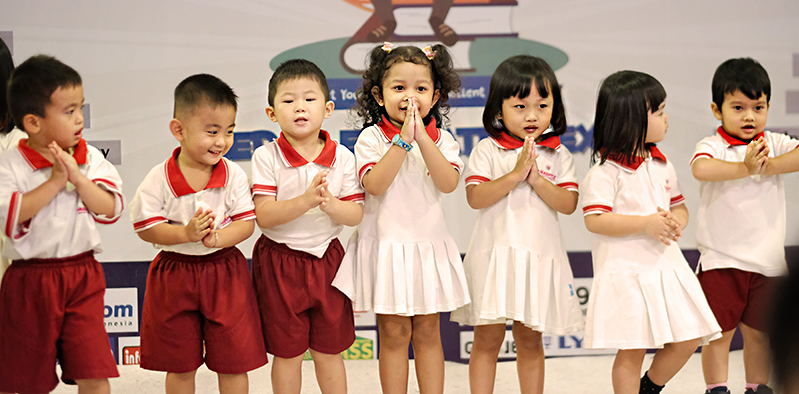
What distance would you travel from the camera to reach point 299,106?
2139mm

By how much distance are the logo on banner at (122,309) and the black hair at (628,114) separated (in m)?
2.68

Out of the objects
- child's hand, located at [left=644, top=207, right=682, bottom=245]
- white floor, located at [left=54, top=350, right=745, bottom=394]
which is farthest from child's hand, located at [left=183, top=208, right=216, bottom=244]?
child's hand, located at [left=644, top=207, right=682, bottom=245]

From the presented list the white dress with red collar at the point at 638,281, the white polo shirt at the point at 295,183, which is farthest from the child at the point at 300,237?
the white dress with red collar at the point at 638,281

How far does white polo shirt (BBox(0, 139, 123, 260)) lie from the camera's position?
186 centimetres

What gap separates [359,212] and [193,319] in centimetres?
66

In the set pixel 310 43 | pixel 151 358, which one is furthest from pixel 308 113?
pixel 310 43

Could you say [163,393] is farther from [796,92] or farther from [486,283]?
[796,92]

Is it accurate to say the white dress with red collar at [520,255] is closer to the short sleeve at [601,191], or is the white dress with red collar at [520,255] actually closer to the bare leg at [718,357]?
the short sleeve at [601,191]

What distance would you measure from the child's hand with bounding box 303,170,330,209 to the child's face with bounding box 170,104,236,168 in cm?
31

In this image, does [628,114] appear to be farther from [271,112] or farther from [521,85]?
[271,112]

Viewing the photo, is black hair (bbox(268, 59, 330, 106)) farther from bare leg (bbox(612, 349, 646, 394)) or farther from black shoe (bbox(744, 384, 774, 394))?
black shoe (bbox(744, 384, 774, 394))

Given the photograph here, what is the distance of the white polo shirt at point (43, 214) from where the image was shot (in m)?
1.86

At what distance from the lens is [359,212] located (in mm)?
2182

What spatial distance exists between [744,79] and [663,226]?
812 mm
